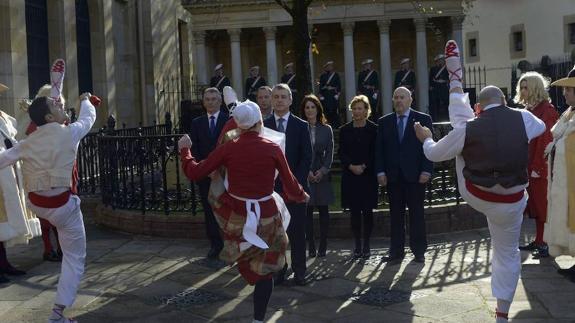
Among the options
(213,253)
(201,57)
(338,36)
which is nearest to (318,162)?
(213,253)

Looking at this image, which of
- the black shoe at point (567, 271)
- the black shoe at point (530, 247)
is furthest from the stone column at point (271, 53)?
the black shoe at point (567, 271)

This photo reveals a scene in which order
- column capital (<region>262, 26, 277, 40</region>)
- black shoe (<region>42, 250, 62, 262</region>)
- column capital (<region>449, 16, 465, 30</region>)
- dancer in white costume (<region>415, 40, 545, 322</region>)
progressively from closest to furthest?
dancer in white costume (<region>415, 40, 545, 322</region>) < black shoe (<region>42, 250, 62, 262</region>) < column capital (<region>449, 16, 465, 30</region>) < column capital (<region>262, 26, 277, 40</region>)

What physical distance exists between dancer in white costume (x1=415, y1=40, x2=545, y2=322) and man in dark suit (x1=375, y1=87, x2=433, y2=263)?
2369mm

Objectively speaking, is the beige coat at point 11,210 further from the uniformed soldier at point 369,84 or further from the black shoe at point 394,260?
the uniformed soldier at point 369,84

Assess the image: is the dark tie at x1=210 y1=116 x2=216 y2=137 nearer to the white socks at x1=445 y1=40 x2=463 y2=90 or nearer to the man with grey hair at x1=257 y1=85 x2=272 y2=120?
the man with grey hair at x1=257 y1=85 x2=272 y2=120

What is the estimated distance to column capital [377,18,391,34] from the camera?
2942cm

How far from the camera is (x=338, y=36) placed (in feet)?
105

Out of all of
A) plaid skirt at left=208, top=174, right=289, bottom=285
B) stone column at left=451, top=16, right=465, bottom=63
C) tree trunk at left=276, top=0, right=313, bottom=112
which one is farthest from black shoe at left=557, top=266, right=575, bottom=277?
stone column at left=451, top=16, right=465, bottom=63

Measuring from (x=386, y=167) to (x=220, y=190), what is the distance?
310cm

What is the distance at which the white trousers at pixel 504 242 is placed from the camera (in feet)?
17.9

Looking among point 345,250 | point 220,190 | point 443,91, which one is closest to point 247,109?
point 220,190

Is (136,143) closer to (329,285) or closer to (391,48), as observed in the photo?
(329,285)

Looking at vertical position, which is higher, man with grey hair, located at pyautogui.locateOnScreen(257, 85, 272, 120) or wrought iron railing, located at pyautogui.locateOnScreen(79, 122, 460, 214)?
man with grey hair, located at pyautogui.locateOnScreen(257, 85, 272, 120)

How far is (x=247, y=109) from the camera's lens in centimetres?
540
